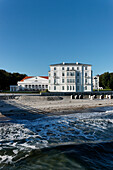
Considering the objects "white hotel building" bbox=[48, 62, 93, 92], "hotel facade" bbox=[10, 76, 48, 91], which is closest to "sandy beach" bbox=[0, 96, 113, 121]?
"white hotel building" bbox=[48, 62, 93, 92]

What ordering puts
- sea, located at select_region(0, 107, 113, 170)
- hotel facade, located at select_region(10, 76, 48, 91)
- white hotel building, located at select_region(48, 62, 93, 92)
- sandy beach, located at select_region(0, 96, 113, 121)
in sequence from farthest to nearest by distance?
hotel facade, located at select_region(10, 76, 48, 91) < white hotel building, located at select_region(48, 62, 93, 92) < sandy beach, located at select_region(0, 96, 113, 121) < sea, located at select_region(0, 107, 113, 170)

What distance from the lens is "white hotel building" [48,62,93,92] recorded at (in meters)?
47.2

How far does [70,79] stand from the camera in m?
47.2

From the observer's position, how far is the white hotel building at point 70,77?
47188 millimetres

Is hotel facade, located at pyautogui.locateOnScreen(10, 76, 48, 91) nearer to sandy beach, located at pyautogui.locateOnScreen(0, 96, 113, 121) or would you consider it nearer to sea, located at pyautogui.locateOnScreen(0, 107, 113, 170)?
sandy beach, located at pyautogui.locateOnScreen(0, 96, 113, 121)

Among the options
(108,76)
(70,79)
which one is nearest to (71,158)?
(70,79)

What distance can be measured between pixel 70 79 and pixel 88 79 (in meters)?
7.47

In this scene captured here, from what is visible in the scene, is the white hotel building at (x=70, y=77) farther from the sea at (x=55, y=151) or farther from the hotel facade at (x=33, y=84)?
the sea at (x=55, y=151)

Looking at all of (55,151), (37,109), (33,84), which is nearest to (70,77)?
(33,84)

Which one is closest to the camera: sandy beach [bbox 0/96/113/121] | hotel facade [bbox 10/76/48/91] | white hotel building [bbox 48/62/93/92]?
sandy beach [bbox 0/96/113/121]

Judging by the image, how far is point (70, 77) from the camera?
155ft

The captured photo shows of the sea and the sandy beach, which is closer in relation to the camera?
the sea

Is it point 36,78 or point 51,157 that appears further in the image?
point 36,78

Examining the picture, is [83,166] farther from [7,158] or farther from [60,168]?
[7,158]
